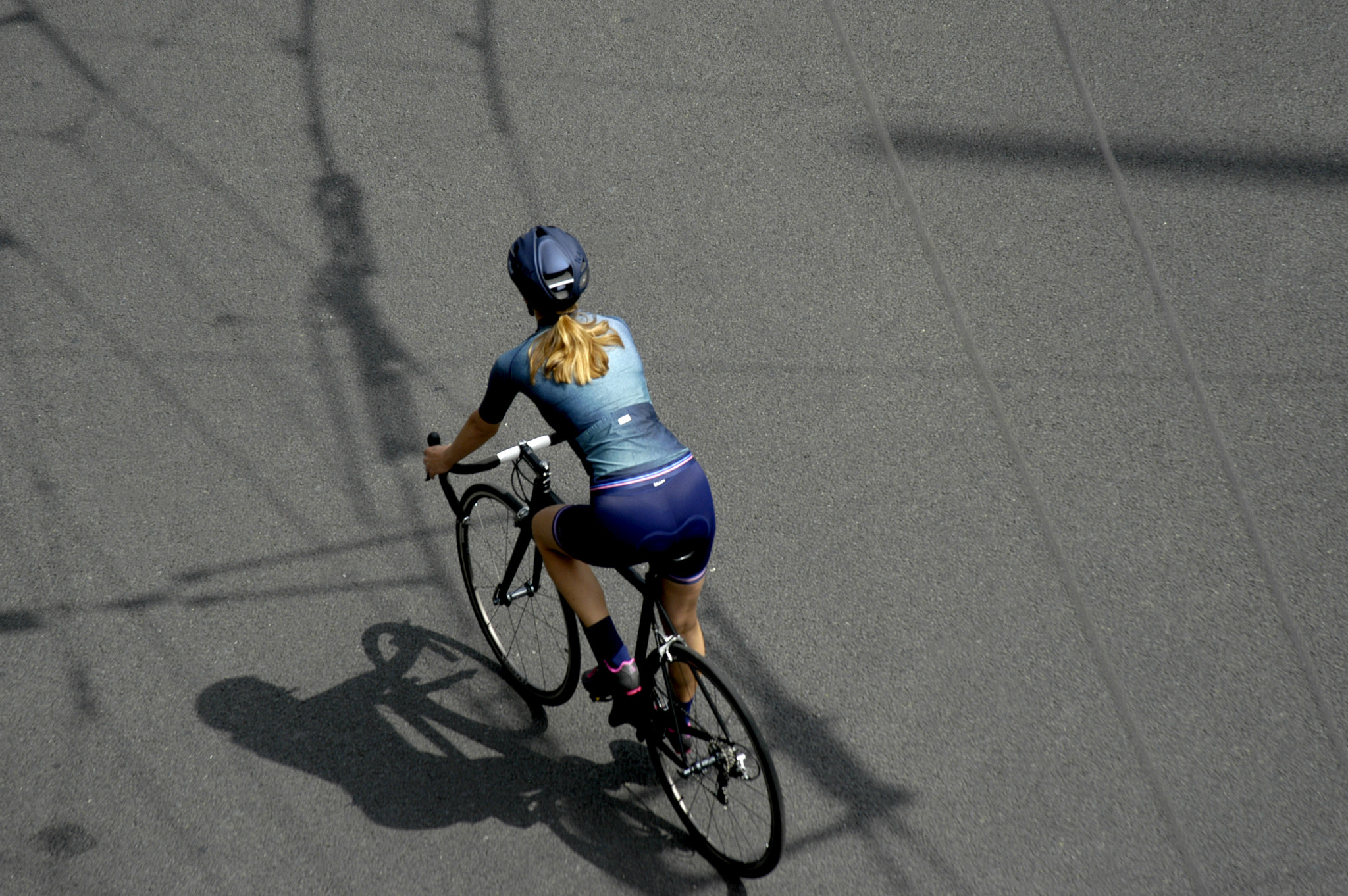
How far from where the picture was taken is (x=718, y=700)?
10.9 feet

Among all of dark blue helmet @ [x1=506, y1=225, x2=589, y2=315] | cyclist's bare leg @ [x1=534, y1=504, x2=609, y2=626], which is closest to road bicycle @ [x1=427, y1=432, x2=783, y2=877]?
cyclist's bare leg @ [x1=534, y1=504, x2=609, y2=626]

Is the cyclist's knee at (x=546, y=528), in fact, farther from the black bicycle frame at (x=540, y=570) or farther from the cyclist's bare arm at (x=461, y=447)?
the cyclist's bare arm at (x=461, y=447)

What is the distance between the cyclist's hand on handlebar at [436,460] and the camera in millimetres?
3533

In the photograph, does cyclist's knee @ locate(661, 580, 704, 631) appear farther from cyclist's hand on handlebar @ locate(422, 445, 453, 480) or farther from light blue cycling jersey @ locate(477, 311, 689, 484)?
cyclist's hand on handlebar @ locate(422, 445, 453, 480)

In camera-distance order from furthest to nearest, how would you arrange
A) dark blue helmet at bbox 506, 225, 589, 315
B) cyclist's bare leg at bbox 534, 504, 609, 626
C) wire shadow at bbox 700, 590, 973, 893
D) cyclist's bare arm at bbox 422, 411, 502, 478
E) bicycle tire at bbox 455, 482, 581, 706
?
bicycle tire at bbox 455, 482, 581, 706 → wire shadow at bbox 700, 590, 973, 893 → cyclist's bare leg at bbox 534, 504, 609, 626 → cyclist's bare arm at bbox 422, 411, 502, 478 → dark blue helmet at bbox 506, 225, 589, 315

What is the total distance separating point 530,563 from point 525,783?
881 millimetres

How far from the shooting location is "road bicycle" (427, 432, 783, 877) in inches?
131

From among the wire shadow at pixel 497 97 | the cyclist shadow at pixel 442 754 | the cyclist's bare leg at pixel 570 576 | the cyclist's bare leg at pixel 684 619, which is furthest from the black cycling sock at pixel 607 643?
the wire shadow at pixel 497 97

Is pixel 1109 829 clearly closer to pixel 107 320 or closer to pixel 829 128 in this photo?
pixel 829 128

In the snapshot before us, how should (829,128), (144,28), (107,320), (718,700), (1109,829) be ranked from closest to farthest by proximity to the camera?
(718,700) < (1109,829) < (107,320) < (829,128) < (144,28)

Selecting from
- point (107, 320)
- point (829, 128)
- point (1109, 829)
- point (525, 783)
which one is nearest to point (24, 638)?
point (107, 320)

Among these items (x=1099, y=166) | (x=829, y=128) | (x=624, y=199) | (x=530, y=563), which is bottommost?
(x=530, y=563)

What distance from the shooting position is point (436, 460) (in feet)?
11.6

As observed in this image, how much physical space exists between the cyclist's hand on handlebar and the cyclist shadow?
103 centimetres
